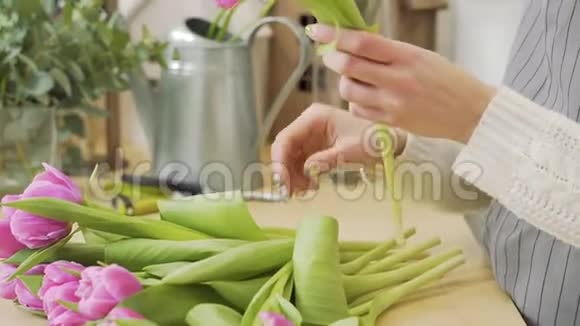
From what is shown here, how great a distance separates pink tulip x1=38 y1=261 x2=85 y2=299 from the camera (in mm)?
541

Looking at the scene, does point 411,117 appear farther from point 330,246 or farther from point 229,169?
point 229,169

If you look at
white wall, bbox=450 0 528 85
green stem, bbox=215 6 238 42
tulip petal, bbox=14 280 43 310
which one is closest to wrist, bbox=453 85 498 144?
tulip petal, bbox=14 280 43 310

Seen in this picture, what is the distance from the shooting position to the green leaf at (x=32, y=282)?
1.88ft

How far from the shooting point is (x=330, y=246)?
0.58 meters

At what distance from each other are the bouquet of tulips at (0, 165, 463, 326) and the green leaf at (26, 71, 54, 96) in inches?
12.7

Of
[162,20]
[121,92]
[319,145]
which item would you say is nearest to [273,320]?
[319,145]

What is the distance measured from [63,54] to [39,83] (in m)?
0.05

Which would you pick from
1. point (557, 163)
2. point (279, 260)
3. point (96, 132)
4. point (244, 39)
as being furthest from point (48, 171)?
point (96, 132)

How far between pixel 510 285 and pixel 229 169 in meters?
0.44

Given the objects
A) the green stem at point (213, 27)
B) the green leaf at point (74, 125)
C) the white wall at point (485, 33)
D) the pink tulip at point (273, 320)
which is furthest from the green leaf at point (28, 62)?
the white wall at point (485, 33)

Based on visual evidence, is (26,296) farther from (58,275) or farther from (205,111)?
(205,111)

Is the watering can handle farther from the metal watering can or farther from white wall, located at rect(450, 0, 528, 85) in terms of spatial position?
white wall, located at rect(450, 0, 528, 85)

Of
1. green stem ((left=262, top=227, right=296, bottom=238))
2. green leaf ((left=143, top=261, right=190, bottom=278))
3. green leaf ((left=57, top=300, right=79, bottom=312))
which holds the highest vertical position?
green leaf ((left=57, top=300, right=79, bottom=312))

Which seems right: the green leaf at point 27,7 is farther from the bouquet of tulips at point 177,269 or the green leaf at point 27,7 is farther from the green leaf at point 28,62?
the bouquet of tulips at point 177,269
